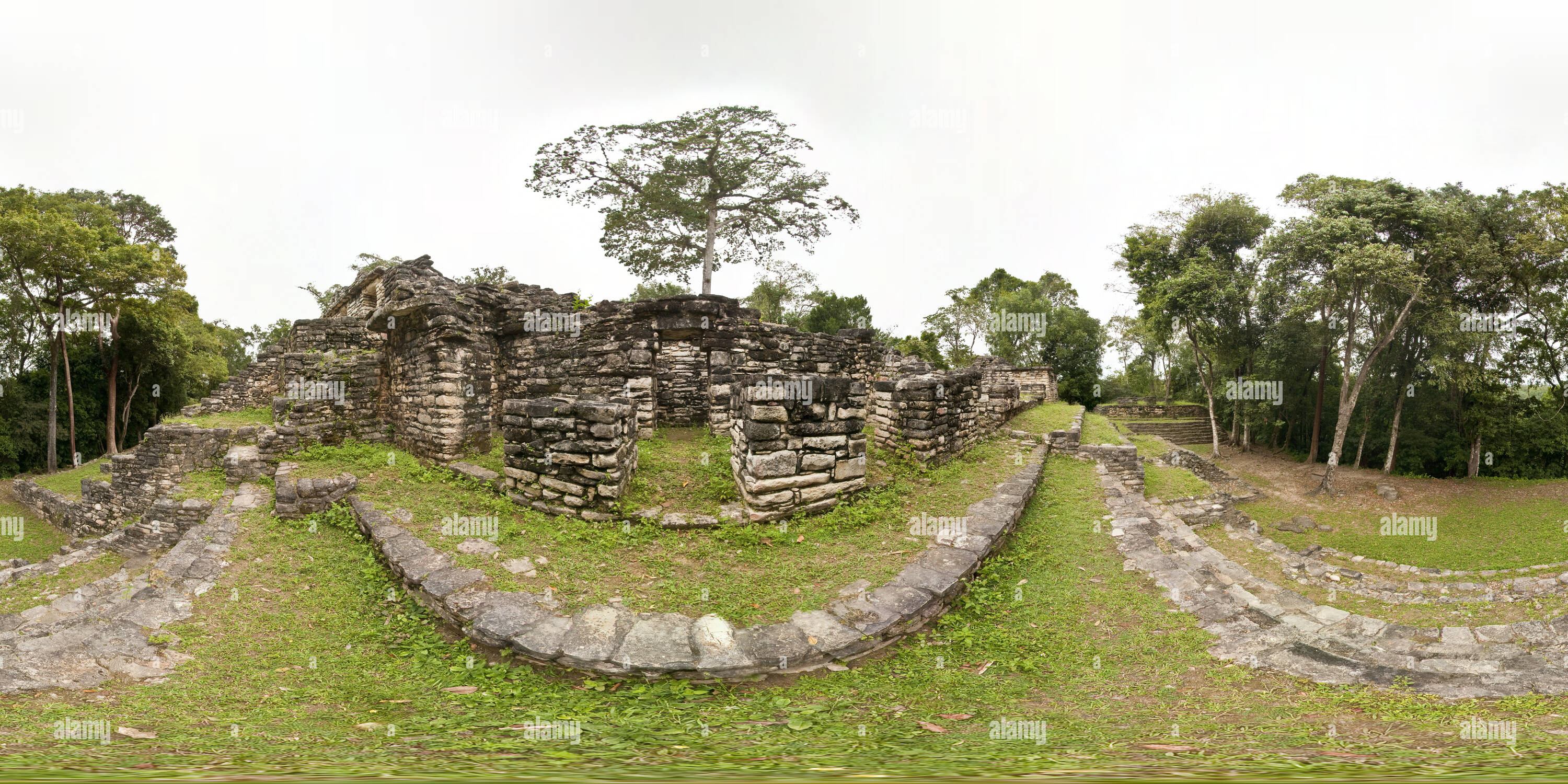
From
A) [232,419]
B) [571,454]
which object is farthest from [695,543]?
[232,419]

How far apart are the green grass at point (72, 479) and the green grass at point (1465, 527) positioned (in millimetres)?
30028

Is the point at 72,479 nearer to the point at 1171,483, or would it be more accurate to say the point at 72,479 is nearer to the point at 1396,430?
the point at 1171,483

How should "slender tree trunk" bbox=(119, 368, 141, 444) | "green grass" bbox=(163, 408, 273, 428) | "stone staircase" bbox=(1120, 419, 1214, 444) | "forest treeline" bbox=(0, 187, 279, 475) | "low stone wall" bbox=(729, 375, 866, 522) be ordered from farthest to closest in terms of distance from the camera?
1. "stone staircase" bbox=(1120, 419, 1214, 444)
2. "slender tree trunk" bbox=(119, 368, 141, 444)
3. "forest treeline" bbox=(0, 187, 279, 475)
4. "green grass" bbox=(163, 408, 273, 428)
5. "low stone wall" bbox=(729, 375, 866, 522)

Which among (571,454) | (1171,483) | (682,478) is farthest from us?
(1171,483)

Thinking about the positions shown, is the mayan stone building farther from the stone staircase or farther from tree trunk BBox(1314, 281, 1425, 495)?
the stone staircase

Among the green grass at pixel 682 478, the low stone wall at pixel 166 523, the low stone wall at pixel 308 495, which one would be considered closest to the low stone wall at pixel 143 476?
the low stone wall at pixel 166 523

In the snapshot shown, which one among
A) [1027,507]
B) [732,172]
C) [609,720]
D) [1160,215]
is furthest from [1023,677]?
[1160,215]

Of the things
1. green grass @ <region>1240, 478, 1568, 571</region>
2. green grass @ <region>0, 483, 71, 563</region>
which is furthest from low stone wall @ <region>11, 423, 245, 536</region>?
green grass @ <region>1240, 478, 1568, 571</region>

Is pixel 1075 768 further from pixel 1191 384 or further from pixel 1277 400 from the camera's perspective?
pixel 1191 384

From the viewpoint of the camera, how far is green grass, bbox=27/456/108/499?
14227 mm

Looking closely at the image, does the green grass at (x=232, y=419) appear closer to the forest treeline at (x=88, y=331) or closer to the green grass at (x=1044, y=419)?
the forest treeline at (x=88, y=331)

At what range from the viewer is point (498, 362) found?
36.2 feet

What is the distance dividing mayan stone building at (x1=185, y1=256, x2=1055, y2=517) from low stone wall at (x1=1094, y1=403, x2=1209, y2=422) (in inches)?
931

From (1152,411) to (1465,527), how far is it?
18376 millimetres
